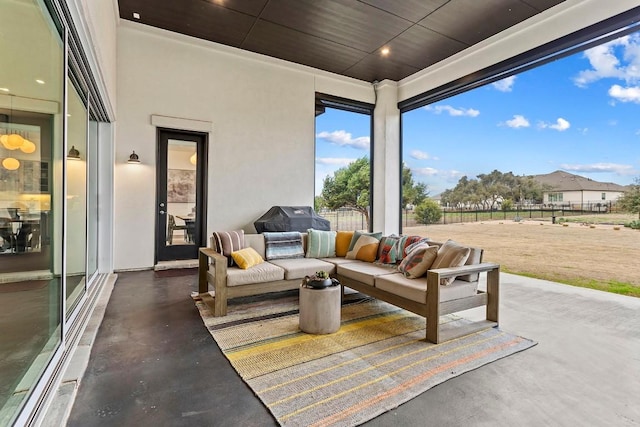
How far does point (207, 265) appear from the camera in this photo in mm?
3783

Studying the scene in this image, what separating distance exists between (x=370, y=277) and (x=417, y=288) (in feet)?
1.88

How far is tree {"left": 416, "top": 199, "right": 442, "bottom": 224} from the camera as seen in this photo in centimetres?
627

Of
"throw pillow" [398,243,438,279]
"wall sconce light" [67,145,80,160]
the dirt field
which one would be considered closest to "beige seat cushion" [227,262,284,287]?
"throw pillow" [398,243,438,279]

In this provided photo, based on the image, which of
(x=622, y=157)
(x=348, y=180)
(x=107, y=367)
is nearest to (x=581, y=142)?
(x=622, y=157)

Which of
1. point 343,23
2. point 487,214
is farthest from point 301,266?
point 487,214

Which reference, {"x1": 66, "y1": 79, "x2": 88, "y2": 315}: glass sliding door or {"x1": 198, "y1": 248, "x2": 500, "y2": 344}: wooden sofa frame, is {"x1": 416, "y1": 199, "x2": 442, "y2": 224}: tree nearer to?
{"x1": 198, "y1": 248, "x2": 500, "y2": 344}: wooden sofa frame

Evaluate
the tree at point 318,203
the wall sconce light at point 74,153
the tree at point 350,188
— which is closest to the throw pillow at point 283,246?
the wall sconce light at point 74,153

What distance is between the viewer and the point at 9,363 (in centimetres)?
157

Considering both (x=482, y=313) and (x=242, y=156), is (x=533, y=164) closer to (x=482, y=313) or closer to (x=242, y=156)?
(x=482, y=313)

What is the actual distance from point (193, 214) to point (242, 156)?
1.31 metres

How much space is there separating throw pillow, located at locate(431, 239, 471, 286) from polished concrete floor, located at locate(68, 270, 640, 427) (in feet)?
2.45

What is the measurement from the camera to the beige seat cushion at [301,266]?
136 inches

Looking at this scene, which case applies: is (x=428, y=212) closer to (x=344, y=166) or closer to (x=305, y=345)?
(x=344, y=166)

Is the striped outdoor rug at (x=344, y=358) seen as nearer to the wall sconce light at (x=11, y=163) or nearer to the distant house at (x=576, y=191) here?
the wall sconce light at (x=11, y=163)
